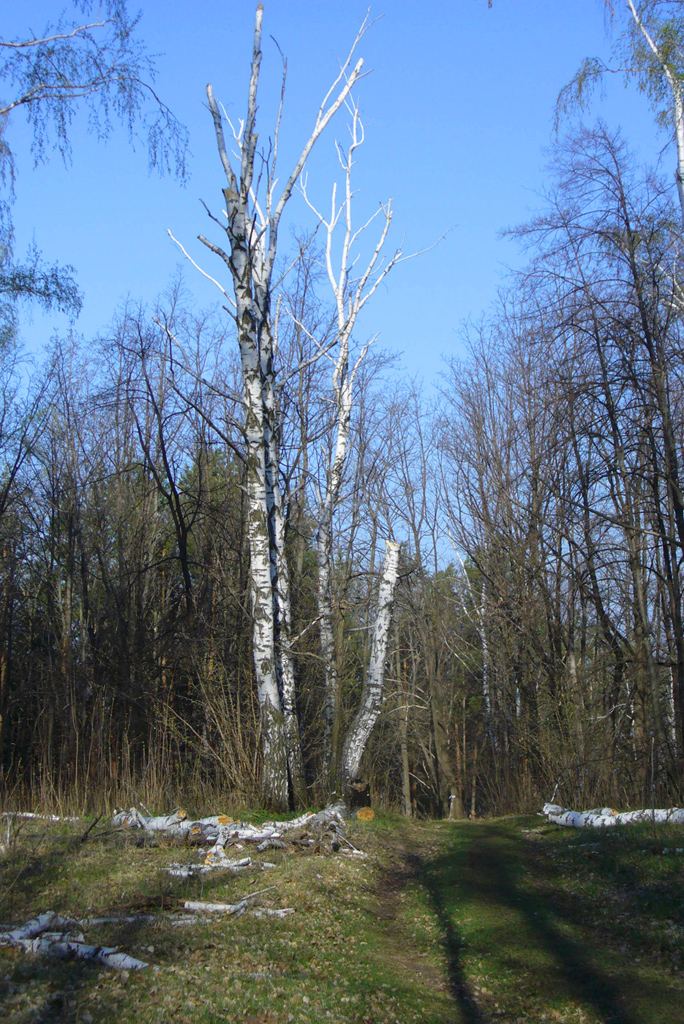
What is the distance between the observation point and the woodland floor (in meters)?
3.69

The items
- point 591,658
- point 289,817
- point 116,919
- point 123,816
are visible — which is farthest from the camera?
point 591,658

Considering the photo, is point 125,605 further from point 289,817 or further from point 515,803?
point 515,803

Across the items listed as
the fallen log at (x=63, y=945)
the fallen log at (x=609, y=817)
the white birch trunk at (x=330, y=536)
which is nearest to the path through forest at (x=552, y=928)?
the fallen log at (x=609, y=817)

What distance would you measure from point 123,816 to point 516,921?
13.3ft

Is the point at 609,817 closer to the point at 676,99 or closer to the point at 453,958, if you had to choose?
the point at 453,958

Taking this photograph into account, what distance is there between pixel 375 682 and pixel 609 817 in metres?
3.42

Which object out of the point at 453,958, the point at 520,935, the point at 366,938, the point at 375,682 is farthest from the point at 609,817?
the point at 366,938

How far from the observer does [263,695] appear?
30.5 feet

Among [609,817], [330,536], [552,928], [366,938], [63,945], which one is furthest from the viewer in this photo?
[330,536]

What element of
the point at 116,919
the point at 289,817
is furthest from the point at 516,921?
the point at 289,817

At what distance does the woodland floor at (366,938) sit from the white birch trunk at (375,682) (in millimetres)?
2558

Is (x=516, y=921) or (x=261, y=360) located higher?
(x=261, y=360)

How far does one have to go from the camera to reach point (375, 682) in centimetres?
1097

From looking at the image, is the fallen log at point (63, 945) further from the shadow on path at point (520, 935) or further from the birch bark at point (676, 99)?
the birch bark at point (676, 99)
